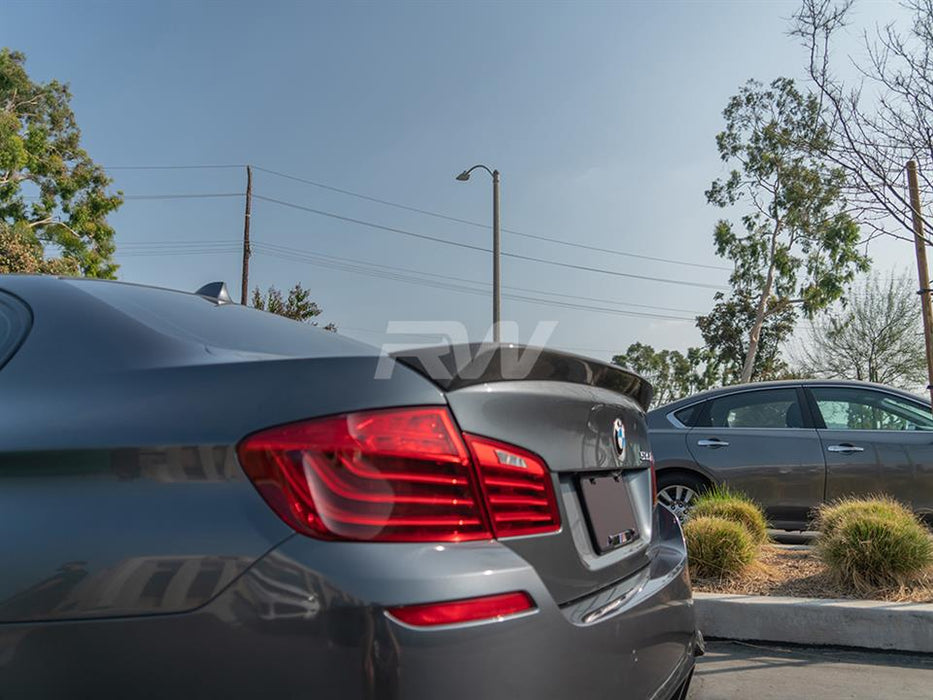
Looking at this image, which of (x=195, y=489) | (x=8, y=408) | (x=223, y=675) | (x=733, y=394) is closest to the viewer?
(x=223, y=675)

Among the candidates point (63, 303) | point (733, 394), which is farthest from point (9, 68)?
point (63, 303)

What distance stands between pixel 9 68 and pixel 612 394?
34.0 m

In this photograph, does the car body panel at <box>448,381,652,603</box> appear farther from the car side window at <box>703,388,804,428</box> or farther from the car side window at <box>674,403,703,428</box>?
the car side window at <box>703,388,804,428</box>

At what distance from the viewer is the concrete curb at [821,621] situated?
3.85 meters

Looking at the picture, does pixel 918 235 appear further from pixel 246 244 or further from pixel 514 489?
pixel 246 244

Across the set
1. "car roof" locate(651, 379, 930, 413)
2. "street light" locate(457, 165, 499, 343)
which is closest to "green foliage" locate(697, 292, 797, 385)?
"street light" locate(457, 165, 499, 343)

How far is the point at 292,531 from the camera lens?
1.31m

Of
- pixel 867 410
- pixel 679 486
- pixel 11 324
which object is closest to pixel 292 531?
pixel 11 324

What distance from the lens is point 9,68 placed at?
1141 inches

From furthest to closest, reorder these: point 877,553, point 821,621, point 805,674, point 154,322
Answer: point 877,553 → point 821,621 → point 805,674 → point 154,322

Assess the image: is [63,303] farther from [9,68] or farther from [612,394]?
[9,68]

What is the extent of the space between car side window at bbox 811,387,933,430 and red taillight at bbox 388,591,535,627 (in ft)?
19.9


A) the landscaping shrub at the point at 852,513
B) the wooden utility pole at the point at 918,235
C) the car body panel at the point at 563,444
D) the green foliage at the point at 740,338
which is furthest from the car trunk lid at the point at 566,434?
the green foliage at the point at 740,338

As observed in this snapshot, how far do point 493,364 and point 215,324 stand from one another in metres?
0.85
